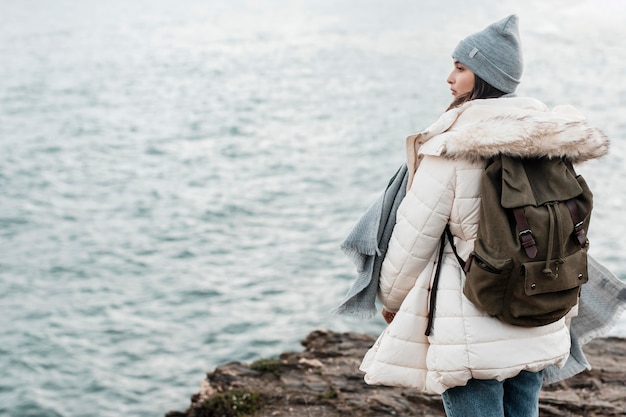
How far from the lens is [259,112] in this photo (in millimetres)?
30500

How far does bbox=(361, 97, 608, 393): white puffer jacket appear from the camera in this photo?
2771 millimetres

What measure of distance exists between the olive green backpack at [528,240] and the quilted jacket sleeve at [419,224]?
0.14 meters

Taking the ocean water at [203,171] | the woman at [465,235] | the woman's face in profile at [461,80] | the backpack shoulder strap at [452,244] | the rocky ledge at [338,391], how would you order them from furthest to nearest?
the ocean water at [203,171]
the rocky ledge at [338,391]
the woman's face in profile at [461,80]
the backpack shoulder strap at [452,244]
the woman at [465,235]

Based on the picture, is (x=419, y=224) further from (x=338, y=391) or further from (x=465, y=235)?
(x=338, y=391)

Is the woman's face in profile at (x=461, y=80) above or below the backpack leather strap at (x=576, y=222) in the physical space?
above

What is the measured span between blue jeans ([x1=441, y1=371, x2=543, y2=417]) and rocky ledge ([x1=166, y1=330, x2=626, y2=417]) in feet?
7.38

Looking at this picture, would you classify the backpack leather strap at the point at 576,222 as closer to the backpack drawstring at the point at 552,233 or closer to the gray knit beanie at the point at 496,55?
the backpack drawstring at the point at 552,233

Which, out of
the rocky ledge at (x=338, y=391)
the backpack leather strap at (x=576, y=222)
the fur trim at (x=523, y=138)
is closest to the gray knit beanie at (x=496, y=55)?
the fur trim at (x=523, y=138)

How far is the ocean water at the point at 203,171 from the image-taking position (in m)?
15.1

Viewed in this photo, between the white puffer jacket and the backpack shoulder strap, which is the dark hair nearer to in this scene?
the white puffer jacket

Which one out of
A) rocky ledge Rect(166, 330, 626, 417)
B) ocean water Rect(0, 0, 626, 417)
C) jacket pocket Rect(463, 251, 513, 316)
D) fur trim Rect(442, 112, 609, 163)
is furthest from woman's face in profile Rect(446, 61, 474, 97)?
ocean water Rect(0, 0, 626, 417)

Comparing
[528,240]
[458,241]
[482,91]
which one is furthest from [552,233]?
[482,91]

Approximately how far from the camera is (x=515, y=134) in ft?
8.96

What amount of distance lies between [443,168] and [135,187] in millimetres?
21292
